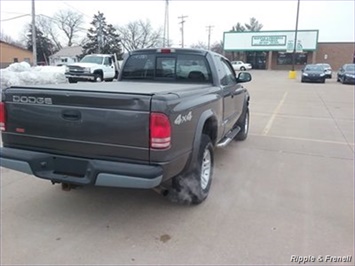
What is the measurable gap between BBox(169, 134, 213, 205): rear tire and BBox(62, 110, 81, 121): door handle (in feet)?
4.19

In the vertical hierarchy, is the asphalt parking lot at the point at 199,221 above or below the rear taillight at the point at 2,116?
below

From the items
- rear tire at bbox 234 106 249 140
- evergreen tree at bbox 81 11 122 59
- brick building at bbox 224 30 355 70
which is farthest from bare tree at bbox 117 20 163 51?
rear tire at bbox 234 106 249 140

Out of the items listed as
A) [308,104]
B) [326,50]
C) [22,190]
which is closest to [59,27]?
[326,50]

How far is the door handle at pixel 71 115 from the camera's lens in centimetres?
317

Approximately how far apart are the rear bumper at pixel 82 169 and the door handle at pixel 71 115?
1.27 feet

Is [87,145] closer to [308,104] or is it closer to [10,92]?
[10,92]

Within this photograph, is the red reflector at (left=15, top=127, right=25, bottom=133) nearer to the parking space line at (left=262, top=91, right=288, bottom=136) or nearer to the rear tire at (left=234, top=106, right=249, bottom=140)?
the rear tire at (left=234, top=106, right=249, bottom=140)

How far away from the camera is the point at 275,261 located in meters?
2.99

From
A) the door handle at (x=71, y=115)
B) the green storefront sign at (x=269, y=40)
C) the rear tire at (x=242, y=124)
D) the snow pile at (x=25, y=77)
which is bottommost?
the rear tire at (x=242, y=124)

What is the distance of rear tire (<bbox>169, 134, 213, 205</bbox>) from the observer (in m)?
3.86

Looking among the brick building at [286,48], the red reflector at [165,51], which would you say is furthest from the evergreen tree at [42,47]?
the red reflector at [165,51]

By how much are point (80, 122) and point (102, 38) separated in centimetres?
6743

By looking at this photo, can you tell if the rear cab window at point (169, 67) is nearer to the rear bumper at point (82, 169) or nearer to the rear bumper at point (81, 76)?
the rear bumper at point (82, 169)

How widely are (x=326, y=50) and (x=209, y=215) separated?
Result: 5725cm
